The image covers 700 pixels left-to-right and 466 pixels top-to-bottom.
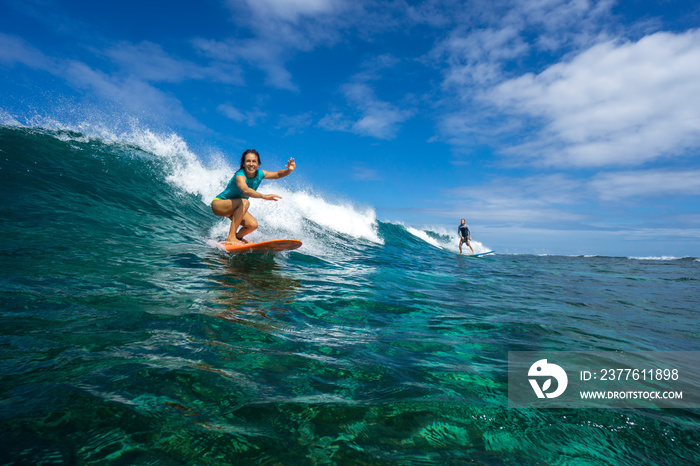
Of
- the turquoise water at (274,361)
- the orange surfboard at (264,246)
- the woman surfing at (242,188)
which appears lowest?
the turquoise water at (274,361)

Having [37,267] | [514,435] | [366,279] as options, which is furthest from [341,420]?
[366,279]

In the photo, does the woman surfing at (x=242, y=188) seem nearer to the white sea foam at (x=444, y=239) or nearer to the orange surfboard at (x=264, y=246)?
the orange surfboard at (x=264, y=246)

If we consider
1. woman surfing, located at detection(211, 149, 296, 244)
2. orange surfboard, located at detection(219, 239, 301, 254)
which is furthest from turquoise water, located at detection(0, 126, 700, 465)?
woman surfing, located at detection(211, 149, 296, 244)

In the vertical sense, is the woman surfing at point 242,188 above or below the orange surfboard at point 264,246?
above

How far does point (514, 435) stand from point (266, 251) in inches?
235

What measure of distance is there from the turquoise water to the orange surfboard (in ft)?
1.39

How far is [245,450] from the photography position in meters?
1.33

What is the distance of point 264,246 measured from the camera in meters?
6.56

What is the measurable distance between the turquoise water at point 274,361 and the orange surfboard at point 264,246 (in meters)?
0.42

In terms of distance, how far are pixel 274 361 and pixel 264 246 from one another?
14.9 ft

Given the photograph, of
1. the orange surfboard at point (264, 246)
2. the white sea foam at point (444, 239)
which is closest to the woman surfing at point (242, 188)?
the orange surfboard at point (264, 246)

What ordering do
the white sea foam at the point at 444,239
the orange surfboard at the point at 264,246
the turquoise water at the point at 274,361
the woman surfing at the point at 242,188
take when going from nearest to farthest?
1. the turquoise water at the point at 274,361
2. the woman surfing at the point at 242,188
3. the orange surfboard at the point at 264,246
4. the white sea foam at the point at 444,239

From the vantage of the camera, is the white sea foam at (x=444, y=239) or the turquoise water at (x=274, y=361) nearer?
the turquoise water at (x=274, y=361)

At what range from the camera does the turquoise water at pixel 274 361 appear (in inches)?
55.3
